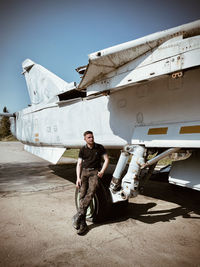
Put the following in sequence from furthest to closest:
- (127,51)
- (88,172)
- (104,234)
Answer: (88,172)
(104,234)
(127,51)

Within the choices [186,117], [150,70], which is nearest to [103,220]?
[186,117]

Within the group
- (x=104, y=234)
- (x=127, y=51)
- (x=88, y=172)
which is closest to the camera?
(x=127, y=51)

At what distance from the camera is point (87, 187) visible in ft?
11.1

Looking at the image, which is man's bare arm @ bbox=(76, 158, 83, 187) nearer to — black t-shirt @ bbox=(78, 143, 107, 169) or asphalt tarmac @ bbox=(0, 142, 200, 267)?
black t-shirt @ bbox=(78, 143, 107, 169)

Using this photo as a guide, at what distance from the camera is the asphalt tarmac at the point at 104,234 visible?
2479mm

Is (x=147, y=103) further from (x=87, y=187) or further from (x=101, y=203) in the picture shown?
(x=101, y=203)

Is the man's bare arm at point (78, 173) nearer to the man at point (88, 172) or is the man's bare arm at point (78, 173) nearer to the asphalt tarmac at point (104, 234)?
the man at point (88, 172)

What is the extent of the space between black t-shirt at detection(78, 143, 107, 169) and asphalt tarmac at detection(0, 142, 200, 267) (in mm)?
1044

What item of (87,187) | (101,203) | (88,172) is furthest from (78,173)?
(101,203)

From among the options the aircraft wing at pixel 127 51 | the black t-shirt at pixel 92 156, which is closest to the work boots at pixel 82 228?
the black t-shirt at pixel 92 156

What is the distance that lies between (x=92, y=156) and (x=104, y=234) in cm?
125

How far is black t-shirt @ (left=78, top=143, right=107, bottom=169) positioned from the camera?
340cm

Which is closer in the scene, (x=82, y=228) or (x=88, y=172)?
(x=82, y=228)

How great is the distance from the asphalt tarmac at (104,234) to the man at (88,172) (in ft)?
1.43
